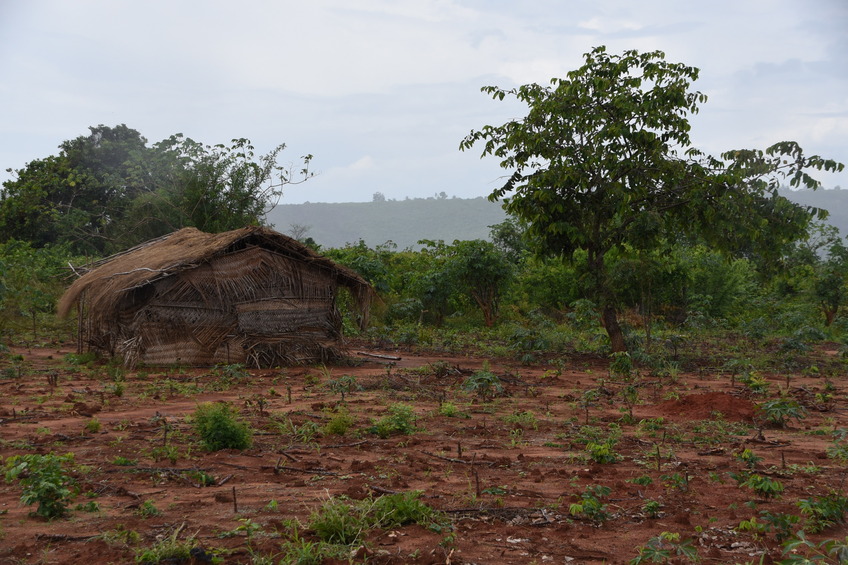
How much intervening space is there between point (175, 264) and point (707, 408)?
8.11 meters

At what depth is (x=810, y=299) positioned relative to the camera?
2139 centimetres

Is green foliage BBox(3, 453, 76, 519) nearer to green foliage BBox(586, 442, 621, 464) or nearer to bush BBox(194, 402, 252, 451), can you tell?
bush BBox(194, 402, 252, 451)

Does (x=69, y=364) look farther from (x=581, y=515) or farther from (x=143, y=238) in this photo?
(x=143, y=238)

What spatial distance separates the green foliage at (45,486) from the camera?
14.3 feet

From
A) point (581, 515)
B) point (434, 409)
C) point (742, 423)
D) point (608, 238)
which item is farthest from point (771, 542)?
point (608, 238)

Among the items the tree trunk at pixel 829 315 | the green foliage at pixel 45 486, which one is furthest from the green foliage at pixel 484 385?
the tree trunk at pixel 829 315

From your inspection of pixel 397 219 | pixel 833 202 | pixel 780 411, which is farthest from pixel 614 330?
pixel 833 202

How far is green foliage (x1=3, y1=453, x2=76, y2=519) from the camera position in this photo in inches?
172

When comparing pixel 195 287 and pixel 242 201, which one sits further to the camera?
pixel 242 201

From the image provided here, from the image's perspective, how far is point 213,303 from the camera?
40.6 ft

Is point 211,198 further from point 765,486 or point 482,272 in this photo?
point 765,486

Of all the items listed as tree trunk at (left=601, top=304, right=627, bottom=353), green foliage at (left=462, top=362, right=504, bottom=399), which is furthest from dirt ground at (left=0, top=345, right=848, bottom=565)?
tree trunk at (left=601, top=304, right=627, bottom=353)

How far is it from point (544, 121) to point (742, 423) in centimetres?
680

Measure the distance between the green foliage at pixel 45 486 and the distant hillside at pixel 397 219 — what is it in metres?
99.4
